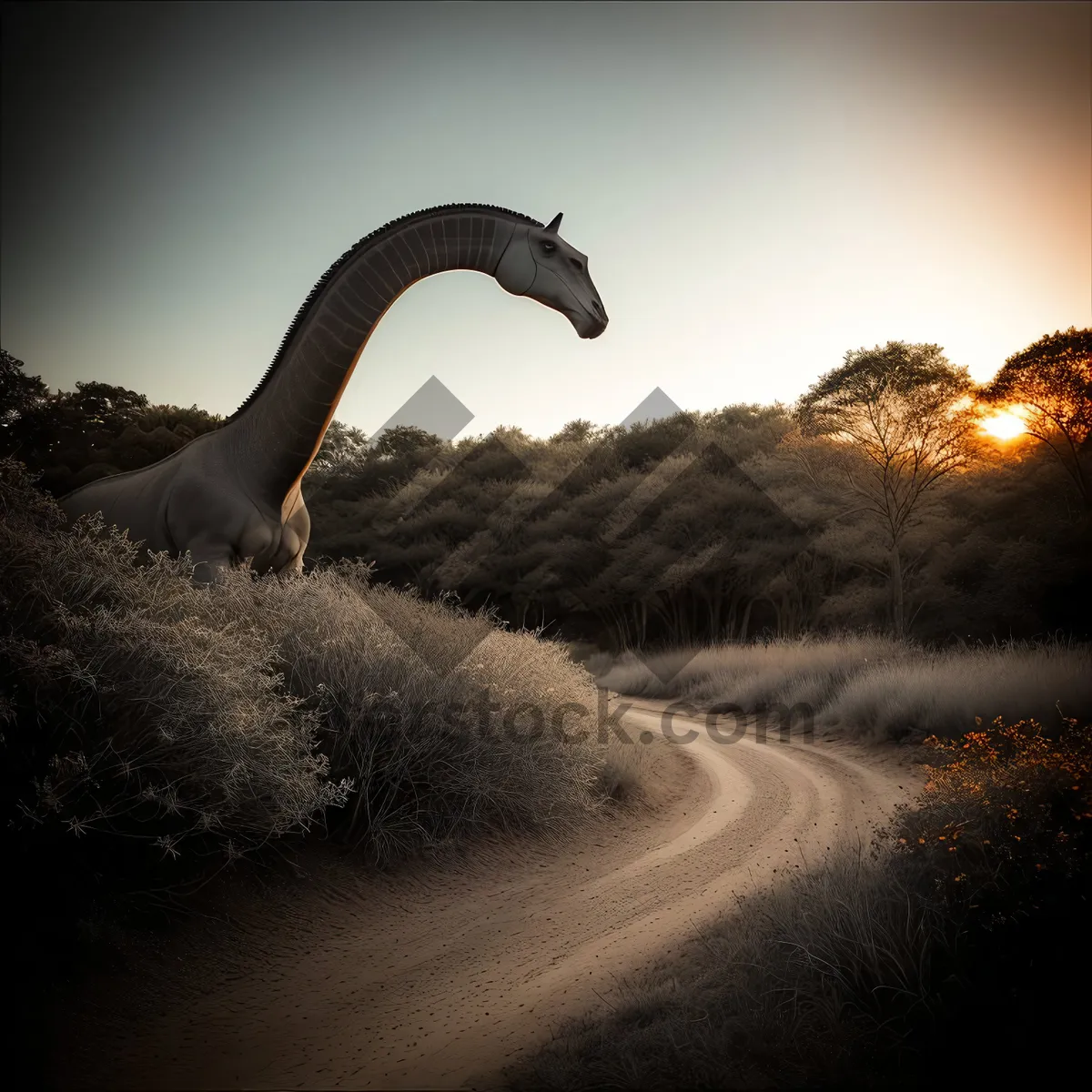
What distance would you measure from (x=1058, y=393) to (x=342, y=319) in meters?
18.1

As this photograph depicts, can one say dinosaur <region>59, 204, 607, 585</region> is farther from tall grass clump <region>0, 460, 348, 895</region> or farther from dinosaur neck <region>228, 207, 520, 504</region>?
tall grass clump <region>0, 460, 348, 895</region>

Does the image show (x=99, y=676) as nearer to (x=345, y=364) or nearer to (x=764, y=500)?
(x=345, y=364)

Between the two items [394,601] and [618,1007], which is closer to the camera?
[618,1007]

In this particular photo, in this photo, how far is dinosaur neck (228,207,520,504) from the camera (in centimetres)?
625

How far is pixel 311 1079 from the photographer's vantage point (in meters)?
3.42

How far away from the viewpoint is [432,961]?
4.77 m

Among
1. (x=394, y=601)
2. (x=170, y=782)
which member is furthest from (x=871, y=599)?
(x=170, y=782)

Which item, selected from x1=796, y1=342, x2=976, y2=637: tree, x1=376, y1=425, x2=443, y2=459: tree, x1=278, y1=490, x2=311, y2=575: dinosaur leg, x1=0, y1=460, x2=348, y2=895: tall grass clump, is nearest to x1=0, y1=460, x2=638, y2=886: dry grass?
x1=0, y1=460, x2=348, y2=895: tall grass clump

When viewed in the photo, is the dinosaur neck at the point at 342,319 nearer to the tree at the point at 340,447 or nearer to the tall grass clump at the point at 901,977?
the tall grass clump at the point at 901,977

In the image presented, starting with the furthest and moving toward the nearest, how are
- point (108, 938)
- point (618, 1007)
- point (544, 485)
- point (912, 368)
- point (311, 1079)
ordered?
point (544, 485)
point (912, 368)
point (108, 938)
point (618, 1007)
point (311, 1079)

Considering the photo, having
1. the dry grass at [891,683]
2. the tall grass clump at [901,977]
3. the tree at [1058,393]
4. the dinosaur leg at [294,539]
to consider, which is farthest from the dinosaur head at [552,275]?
the tree at [1058,393]

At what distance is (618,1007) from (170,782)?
2810 mm

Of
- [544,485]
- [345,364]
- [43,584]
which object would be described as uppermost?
[544,485]

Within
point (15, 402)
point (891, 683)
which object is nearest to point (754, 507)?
point (891, 683)
